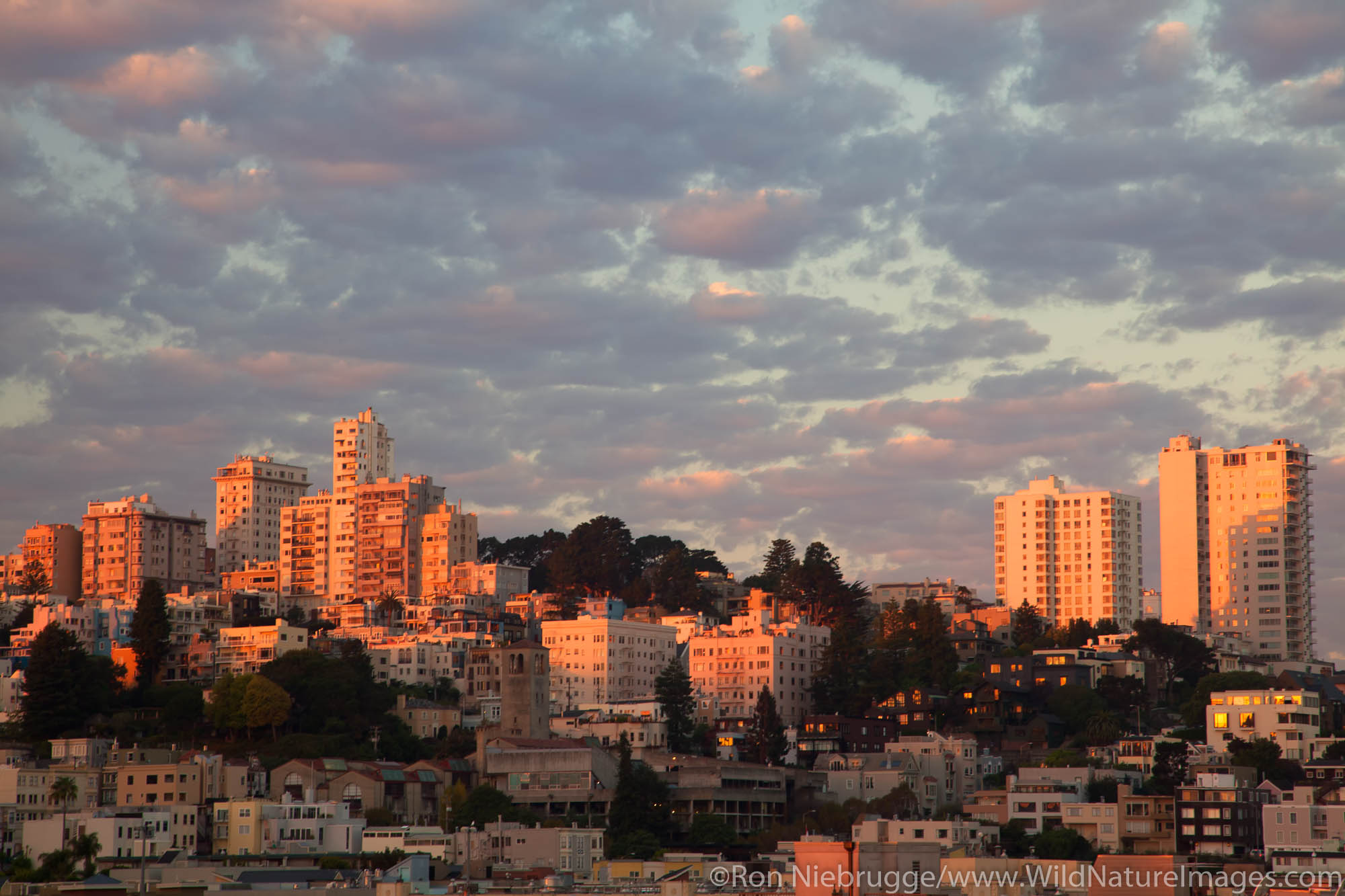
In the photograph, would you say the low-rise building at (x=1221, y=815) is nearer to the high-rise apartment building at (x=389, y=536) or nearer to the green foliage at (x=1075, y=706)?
the green foliage at (x=1075, y=706)

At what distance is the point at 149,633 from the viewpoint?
13700 centimetres

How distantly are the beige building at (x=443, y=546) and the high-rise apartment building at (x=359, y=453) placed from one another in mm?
10437

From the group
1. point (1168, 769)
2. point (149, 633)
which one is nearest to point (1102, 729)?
point (1168, 769)

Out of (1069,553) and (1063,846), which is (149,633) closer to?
(1063,846)

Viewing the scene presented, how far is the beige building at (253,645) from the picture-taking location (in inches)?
5615

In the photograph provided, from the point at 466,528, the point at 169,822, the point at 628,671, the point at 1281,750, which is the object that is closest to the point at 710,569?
the point at 466,528

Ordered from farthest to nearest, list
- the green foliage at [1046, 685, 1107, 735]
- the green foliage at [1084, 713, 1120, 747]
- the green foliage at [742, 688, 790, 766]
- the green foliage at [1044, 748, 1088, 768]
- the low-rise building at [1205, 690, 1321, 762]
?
the green foliage at [1046, 685, 1107, 735] < the green foliage at [742, 688, 790, 766] < the green foliage at [1084, 713, 1120, 747] < the low-rise building at [1205, 690, 1321, 762] < the green foliage at [1044, 748, 1088, 768]

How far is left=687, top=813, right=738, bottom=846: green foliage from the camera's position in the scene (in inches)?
4257

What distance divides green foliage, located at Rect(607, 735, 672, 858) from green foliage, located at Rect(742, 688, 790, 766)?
14148 millimetres

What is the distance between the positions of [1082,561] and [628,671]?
5350 cm

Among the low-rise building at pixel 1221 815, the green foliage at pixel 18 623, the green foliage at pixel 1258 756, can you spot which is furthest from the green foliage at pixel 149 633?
the green foliage at pixel 1258 756

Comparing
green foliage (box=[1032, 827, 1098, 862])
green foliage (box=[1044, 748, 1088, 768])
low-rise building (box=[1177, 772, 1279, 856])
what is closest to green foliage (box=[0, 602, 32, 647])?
green foliage (box=[1044, 748, 1088, 768])

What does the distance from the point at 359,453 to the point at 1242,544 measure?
260ft

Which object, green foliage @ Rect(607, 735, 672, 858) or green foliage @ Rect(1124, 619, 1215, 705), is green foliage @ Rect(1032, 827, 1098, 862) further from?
green foliage @ Rect(1124, 619, 1215, 705)
